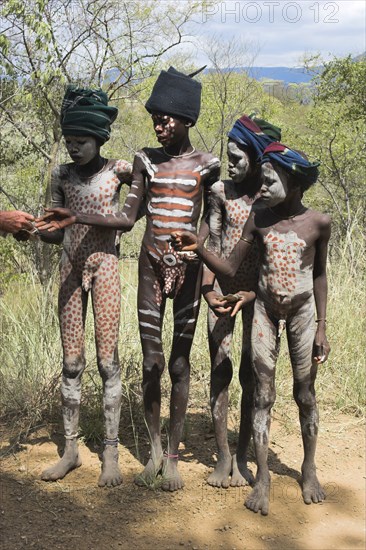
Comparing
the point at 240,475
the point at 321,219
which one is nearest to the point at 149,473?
the point at 240,475

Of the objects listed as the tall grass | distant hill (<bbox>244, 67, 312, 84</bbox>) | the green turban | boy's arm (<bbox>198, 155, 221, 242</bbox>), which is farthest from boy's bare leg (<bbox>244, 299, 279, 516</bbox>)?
distant hill (<bbox>244, 67, 312, 84</bbox>)

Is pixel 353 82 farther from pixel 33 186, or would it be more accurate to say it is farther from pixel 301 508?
pixel 301 508

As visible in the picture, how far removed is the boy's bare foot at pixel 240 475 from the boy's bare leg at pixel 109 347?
25.1 inches

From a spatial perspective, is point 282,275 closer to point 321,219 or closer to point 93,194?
point 321,219

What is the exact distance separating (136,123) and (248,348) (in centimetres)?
1247

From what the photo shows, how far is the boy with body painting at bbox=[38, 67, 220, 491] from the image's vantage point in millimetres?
3396

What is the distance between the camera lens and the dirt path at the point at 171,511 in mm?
3109

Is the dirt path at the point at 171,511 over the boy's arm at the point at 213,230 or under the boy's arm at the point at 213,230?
under

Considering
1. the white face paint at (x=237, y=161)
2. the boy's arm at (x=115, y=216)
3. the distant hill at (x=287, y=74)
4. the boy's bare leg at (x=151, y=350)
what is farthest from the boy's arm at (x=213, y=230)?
the distant hill at (x=287, y=74)

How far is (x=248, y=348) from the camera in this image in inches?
143

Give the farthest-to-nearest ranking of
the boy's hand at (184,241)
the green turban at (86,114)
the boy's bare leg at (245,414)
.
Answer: the boy's bare leg at (245,414) < the green turban at (86,114) < the boy's hand at (184,241)

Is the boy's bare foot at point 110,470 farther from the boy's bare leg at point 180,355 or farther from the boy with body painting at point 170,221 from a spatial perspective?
the boy's bare leg at point 180,355

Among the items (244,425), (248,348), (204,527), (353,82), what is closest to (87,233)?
→ (248,348)

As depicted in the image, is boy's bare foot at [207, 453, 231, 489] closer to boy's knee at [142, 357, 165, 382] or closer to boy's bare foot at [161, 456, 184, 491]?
boy's bare foot at [161, 456, 184, 491]
